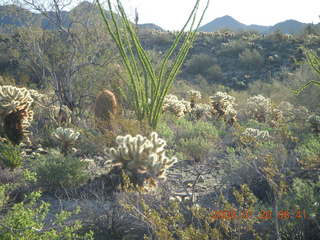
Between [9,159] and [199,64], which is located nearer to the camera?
[9,159]

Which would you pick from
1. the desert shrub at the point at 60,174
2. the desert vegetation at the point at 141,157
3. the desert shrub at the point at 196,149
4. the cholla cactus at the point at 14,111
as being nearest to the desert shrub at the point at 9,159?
the desert vegetation at the point at 141,157

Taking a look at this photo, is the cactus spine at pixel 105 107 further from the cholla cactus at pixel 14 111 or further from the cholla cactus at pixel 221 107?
the cholla cactus at pixel 221 107

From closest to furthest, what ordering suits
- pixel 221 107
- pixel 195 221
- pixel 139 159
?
1. pixel 195 221
2. pixel 139 159
3. pixel 221 107

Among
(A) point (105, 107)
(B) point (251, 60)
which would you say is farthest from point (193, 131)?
(B) point (251, 60)

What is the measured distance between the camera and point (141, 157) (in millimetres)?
4945

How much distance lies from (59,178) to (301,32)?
101 ft

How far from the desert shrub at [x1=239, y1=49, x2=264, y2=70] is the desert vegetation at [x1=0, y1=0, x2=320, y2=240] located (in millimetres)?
12586

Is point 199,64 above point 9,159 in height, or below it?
above

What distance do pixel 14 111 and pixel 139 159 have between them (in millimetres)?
2904

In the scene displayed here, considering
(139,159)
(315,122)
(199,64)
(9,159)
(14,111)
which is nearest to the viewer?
(139,159)

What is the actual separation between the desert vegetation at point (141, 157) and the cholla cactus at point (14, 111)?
0.02 metres

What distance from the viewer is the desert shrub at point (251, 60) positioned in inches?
1079

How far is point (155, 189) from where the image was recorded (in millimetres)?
4699

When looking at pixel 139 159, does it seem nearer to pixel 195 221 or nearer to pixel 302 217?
pixel 195 221
